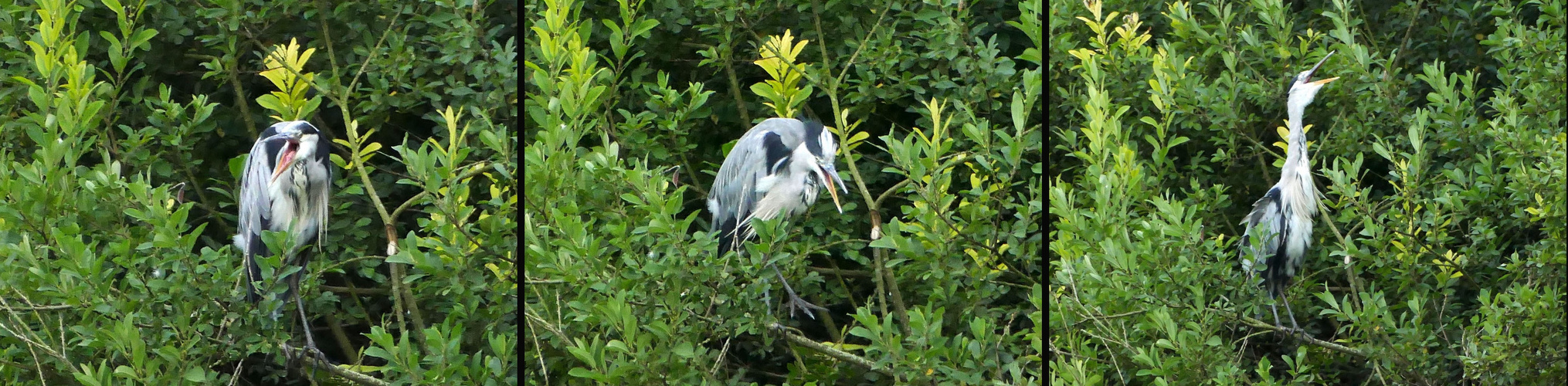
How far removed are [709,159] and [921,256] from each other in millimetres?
385

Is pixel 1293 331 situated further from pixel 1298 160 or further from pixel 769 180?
pixel 769 180

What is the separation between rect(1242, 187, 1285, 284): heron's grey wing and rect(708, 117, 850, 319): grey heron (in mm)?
730

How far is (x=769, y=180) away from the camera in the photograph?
2.21 metres

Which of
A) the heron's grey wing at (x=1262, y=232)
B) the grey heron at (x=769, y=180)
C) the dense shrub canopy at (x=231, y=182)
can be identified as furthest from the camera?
the heron's grey wing at (x=1262, y=232)

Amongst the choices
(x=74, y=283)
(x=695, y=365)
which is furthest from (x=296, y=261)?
(x=695, y=365)

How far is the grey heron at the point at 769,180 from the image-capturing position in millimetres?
2203

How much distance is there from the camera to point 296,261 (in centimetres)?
215

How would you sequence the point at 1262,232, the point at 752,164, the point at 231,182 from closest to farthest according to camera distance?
the point at 231,182
the point at 752,164
the point at 1262,232

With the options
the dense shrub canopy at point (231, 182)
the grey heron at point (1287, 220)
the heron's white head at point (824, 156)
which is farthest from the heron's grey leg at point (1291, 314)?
the dense shrub canopy at point (231, 182)

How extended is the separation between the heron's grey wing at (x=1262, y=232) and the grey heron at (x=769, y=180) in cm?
73

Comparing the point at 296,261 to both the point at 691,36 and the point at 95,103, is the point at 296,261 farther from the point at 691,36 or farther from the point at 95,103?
the point at 691,36

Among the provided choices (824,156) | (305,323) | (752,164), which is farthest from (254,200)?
(824,156)

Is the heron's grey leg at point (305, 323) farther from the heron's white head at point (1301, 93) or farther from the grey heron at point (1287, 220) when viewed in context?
the heron's white head at point (1301, 93)

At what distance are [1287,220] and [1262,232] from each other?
51mm
